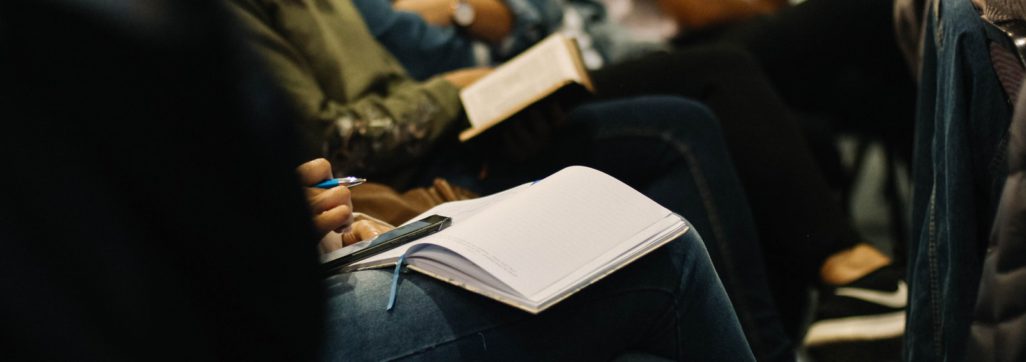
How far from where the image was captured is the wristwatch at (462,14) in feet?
6.07

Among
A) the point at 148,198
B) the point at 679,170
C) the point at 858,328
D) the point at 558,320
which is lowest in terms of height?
the point at 858,328

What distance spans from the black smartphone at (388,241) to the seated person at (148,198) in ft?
0.76

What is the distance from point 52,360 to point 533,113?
837 millimetres

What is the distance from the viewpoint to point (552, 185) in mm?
854

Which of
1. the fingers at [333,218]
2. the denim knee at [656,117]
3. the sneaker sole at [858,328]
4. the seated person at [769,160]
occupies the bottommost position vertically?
the sneaker sole at [858,328]

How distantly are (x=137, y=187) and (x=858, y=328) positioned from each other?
111 centimetres

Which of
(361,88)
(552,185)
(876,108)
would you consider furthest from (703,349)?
(876,108)

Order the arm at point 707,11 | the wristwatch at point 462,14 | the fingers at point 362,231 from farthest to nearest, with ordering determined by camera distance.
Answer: the arm at point 707,11 → the wristwatch at point 462,14 → the fingers at point 362,231

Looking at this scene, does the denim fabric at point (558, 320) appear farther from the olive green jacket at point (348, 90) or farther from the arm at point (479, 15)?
the arm at point (479, 15)

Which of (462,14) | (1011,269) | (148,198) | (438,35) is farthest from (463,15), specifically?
(148,198)

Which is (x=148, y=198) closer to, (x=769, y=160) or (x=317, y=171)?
(x=317, y=171)

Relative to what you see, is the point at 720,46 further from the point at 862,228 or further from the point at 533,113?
the point at 862,228

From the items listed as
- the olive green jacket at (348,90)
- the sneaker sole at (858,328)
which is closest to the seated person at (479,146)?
the olive green jacket at (348,90)

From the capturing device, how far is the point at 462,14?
6.08ft
